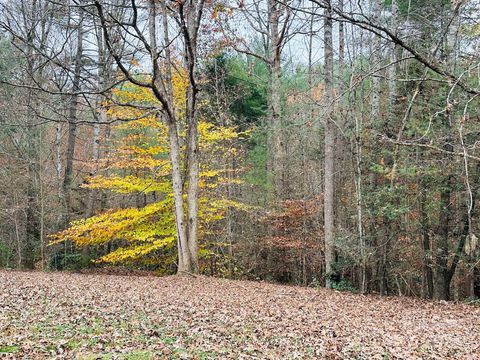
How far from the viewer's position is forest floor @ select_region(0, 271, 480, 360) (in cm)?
502

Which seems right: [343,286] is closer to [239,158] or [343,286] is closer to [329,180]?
[329,180]

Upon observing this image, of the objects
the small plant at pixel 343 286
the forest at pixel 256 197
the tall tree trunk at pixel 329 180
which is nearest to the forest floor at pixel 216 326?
the forest at pixel 256 197

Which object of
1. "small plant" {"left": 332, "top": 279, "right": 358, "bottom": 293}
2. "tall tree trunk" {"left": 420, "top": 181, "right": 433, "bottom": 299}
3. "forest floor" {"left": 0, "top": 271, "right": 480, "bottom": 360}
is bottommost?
"small plant" {"left": 332, "top": 279, "right": 358, "bottom": 293}

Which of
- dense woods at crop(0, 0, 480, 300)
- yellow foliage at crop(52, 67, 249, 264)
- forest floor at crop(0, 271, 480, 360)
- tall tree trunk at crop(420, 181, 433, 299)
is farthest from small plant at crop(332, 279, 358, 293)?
yellow foliage at crop(52, 67, 249, 264)

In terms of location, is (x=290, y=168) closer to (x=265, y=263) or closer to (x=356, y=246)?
(x=265, y=263)

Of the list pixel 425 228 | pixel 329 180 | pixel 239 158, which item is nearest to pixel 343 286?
pixel 425 228

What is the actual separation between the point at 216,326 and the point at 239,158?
1107 centimetres

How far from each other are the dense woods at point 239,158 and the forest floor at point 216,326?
2777mm

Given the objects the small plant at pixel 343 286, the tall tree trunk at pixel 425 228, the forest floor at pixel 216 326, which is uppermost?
the tall tree trunk at pixel 425 228

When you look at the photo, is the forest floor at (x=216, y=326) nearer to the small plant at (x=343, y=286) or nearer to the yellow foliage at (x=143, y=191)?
the small plant at (x=343, y=286)

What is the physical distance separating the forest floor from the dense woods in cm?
278

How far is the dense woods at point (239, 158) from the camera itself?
11297mm

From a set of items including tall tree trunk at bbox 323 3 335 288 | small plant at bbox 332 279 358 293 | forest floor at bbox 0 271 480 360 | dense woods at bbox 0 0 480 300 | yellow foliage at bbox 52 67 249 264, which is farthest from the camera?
yellow foliage at bbox 52 67 249 264

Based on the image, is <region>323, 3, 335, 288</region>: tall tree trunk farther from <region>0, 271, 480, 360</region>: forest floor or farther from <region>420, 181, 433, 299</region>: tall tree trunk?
<region>0, 271, 480, 360</region>: forest floor
